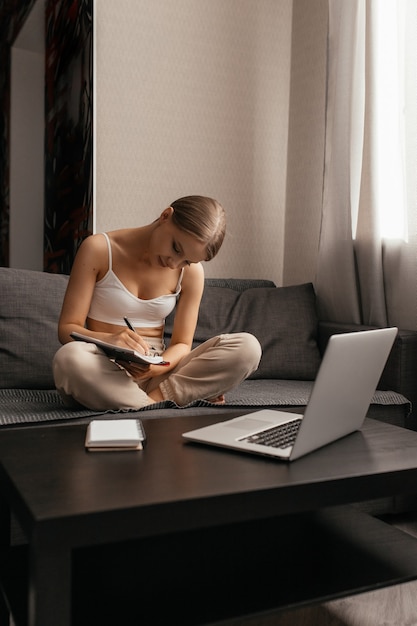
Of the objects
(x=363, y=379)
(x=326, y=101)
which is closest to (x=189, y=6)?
(x=326, y=101)

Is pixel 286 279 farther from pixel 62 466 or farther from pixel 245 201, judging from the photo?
pixel 62 466

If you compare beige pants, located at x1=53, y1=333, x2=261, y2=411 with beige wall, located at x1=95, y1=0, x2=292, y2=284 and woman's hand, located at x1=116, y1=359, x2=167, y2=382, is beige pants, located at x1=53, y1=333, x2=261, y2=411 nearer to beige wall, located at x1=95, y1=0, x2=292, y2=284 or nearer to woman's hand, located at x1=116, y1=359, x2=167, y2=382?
woman's hand, located at x1=116, y1=359, x2=167, y2=382

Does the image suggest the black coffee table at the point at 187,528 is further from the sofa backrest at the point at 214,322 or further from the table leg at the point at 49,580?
the sofa backrest at the point at 214,322

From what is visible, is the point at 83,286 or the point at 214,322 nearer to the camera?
the point at 83,286

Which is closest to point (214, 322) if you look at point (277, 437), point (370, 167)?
point (370, 167)

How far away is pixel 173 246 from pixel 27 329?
0.60m

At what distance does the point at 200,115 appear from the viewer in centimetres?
283

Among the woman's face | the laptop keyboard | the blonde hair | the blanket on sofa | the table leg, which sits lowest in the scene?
the blanket on sofa

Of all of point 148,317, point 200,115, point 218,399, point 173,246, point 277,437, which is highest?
point 200,115

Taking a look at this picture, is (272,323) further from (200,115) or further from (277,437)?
(277,437)

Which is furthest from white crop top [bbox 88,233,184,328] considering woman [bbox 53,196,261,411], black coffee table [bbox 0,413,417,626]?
black coffee table [bbox 0,413,417,626]

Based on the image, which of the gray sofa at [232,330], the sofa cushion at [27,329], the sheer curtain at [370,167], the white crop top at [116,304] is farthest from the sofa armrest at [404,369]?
the sofa cushion at [27,329]

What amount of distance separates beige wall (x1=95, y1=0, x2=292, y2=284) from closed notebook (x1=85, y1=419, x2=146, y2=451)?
1.60 meters

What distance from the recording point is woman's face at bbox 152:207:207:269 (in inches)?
69.2
